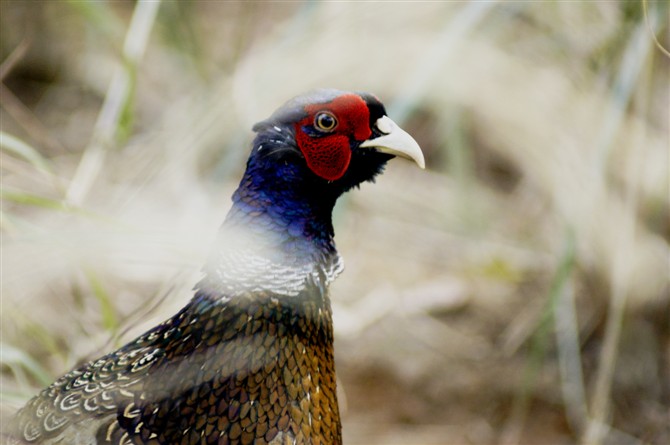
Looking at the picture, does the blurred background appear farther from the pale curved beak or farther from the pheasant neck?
the pheasant neck

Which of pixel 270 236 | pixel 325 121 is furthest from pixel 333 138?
pixel 270 236

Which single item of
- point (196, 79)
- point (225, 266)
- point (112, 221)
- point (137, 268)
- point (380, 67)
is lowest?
point (225, 266)

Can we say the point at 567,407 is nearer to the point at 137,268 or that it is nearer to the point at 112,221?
the point at 137,268

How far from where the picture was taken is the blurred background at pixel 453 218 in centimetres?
330

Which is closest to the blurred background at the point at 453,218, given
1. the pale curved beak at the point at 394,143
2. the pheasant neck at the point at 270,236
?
the pale curved beak at the point at 394,143

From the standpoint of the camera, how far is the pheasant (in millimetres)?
2174

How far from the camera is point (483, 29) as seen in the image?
365 cm

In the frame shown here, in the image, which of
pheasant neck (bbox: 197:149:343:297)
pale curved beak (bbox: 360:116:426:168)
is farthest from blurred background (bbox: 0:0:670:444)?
pheasant neck (bbox: 197:149:343:297)

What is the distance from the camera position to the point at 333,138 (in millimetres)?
2258

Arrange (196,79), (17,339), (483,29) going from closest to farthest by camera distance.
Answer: (483,29) < (17,339) < (196,79)

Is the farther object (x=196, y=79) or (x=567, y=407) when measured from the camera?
(x=196, y=79)

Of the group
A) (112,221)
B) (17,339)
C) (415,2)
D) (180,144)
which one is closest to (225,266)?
(112,221)

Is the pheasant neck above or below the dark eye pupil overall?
below

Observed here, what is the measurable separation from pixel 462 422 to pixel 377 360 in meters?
0.54
